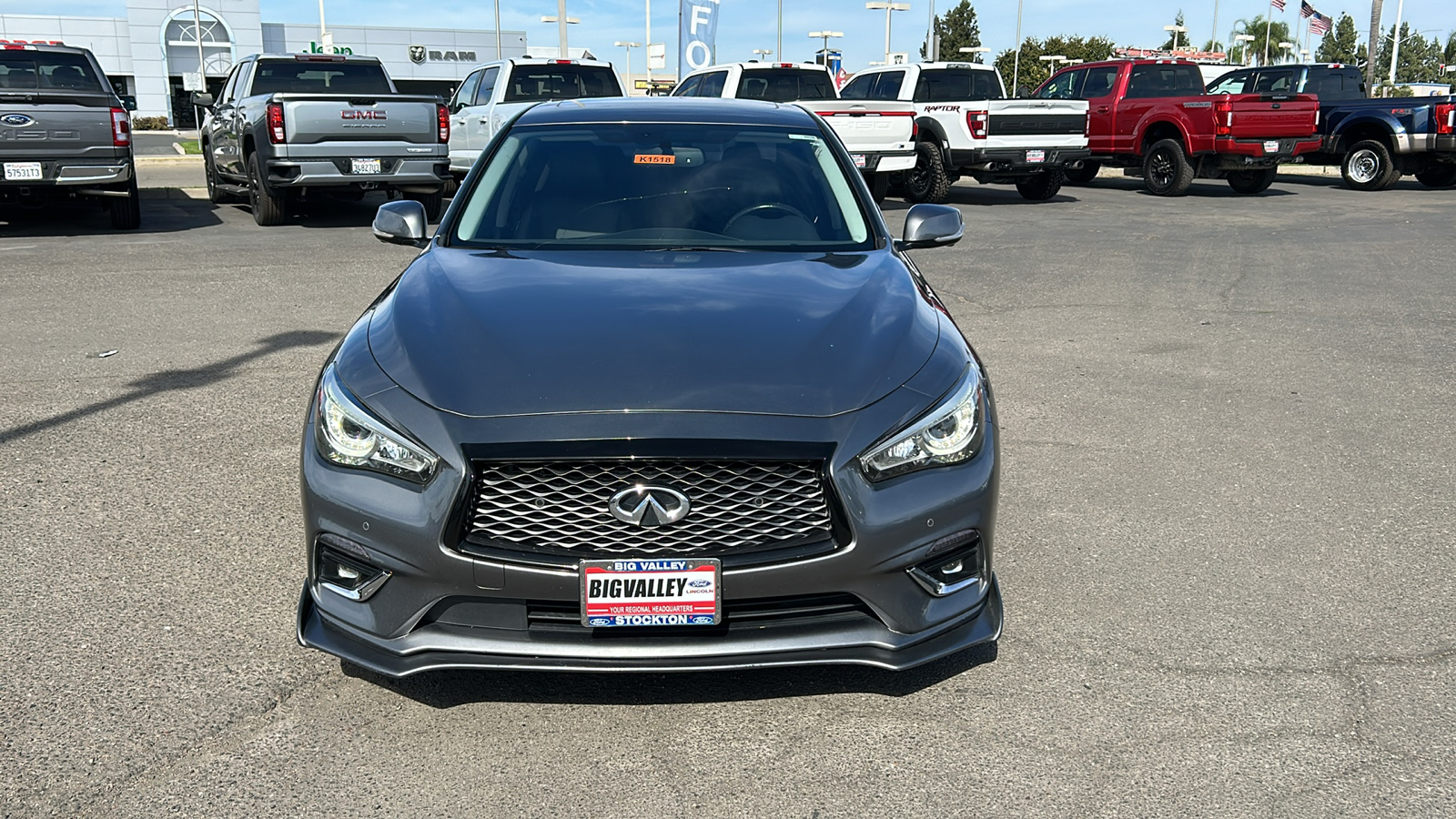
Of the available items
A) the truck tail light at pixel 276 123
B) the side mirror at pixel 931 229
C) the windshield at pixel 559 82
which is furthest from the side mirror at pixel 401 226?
the windshield at pixel 559 82

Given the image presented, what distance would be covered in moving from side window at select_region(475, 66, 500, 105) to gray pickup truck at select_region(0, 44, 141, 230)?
4.72 meters

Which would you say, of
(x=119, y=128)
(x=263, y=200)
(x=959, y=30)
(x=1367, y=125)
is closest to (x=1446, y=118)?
(x=1367, y=125)

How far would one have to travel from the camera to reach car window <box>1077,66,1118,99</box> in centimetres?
2058

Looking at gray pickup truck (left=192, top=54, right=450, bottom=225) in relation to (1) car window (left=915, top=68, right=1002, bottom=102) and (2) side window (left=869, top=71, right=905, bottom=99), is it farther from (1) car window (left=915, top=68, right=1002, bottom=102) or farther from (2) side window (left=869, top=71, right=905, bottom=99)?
(1) car window (left=915, top=68, right=1002, bottom=102)

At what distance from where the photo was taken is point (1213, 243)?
1341 cm

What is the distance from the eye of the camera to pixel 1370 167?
2098 centimetres

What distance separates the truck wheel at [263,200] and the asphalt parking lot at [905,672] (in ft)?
21.1

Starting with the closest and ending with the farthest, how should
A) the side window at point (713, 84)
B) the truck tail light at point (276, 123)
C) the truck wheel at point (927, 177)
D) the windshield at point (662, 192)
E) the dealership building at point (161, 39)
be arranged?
the windshield at point (662, 192)
the truck tail light at point (276, 123)
the side window at point (713, 84)
the truck wheel at point (927, 177)
the dealership building at point (161, 39)

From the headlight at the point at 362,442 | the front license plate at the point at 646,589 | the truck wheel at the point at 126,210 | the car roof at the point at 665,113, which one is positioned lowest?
the truck wheel at the point at 126,210

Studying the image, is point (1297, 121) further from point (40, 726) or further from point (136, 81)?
point (136, 81)

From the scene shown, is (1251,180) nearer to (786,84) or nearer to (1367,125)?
(1367,125)

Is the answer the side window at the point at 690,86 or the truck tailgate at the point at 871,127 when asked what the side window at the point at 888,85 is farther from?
the side window at the point at 690,86

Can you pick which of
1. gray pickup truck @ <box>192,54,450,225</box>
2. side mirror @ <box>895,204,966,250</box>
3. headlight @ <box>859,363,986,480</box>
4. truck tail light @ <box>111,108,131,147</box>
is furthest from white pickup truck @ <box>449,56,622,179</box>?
headlight @ <box>859,363,986,480</box>

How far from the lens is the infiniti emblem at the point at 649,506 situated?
285 centimetres
